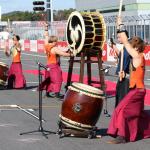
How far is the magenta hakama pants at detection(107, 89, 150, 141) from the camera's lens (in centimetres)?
912

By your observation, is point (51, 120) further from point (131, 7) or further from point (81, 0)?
point (81, 0)

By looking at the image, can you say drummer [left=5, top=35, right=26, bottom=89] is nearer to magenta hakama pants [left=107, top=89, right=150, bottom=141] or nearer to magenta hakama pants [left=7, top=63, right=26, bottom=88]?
magenta hakama pants [left=7, top=63, right=26, bottom=88]

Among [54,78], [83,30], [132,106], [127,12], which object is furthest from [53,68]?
[127,12]

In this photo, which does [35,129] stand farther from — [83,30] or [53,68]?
[53,68]

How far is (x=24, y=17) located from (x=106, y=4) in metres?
51.8

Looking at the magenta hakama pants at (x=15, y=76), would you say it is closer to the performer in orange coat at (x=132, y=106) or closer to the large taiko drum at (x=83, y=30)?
the large taiko drum at (x=83, y=30)

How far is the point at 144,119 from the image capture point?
951 cm

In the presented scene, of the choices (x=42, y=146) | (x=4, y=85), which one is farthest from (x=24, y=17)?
(x=42, y=146)

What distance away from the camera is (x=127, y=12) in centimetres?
9719

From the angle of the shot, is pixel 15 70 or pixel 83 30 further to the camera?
pixel 15 70

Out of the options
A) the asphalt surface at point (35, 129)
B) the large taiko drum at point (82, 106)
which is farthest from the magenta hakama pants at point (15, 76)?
the large taiko drum at point (82, 106)

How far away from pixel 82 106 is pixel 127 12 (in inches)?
3504

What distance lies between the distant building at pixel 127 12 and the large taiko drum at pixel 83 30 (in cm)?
2417

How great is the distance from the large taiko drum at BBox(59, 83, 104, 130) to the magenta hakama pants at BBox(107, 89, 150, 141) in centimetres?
36
